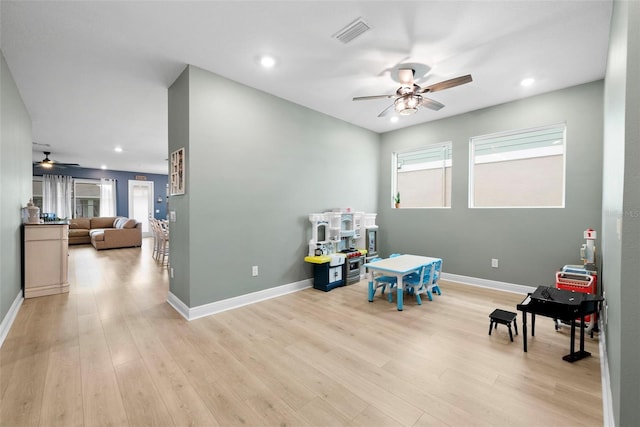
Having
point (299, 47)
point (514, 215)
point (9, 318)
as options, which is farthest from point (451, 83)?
point (9, 318)

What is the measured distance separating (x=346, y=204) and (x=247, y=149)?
2.23 metres

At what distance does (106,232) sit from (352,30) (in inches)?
354

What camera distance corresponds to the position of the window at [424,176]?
4.86m

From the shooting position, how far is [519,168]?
411 cm

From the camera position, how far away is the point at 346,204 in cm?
506

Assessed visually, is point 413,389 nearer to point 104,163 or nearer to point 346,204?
point 346,204

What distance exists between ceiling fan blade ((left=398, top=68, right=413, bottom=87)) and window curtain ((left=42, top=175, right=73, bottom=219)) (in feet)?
39.1

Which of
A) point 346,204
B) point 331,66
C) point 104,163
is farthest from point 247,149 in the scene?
point 104,163

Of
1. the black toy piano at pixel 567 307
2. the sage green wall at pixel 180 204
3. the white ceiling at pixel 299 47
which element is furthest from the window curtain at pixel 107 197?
the black toy piano at pixel 567 307

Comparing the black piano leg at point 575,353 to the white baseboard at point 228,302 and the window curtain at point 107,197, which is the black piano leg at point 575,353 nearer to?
the white baseboard at point 228,302

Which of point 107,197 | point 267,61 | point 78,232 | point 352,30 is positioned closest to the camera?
point 352,30

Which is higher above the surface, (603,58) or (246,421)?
(603,58)

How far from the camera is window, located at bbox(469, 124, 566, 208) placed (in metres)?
3.79

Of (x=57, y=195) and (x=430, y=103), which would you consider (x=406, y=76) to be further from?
(x=57, y=195)
